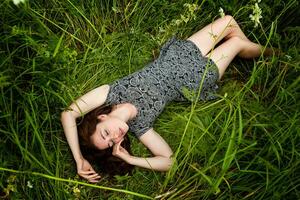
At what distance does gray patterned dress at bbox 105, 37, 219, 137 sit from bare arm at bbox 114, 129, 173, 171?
0.06 metres

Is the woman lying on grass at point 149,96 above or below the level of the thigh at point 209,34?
below

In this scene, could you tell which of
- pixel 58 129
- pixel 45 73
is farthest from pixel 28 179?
pixel 45 73

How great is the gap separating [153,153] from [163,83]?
0.45 metres

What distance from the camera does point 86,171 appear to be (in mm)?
2432

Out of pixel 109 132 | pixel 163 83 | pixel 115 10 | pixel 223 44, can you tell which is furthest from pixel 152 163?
pixel 115 10

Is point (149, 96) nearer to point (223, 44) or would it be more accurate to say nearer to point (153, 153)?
point (153, 153)

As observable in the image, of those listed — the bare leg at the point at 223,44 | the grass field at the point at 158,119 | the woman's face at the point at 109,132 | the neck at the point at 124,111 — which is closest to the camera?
the grass field at the point at 158,119

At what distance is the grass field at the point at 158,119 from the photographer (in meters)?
2.17

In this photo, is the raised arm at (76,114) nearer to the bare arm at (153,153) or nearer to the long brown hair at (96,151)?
the long brown hair at (96,151)

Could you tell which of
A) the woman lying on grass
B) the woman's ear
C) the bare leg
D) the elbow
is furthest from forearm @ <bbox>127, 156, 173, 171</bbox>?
the bare leg

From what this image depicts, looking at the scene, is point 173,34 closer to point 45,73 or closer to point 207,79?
point 207,79

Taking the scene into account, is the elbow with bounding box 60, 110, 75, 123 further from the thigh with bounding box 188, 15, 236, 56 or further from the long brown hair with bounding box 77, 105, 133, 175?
the thigh with bounding box 188, 15, 236, 56

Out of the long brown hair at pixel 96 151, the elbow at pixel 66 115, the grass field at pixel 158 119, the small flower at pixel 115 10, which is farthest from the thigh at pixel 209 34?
the elbow at pixel 66 115

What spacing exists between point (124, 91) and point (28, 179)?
761mm
